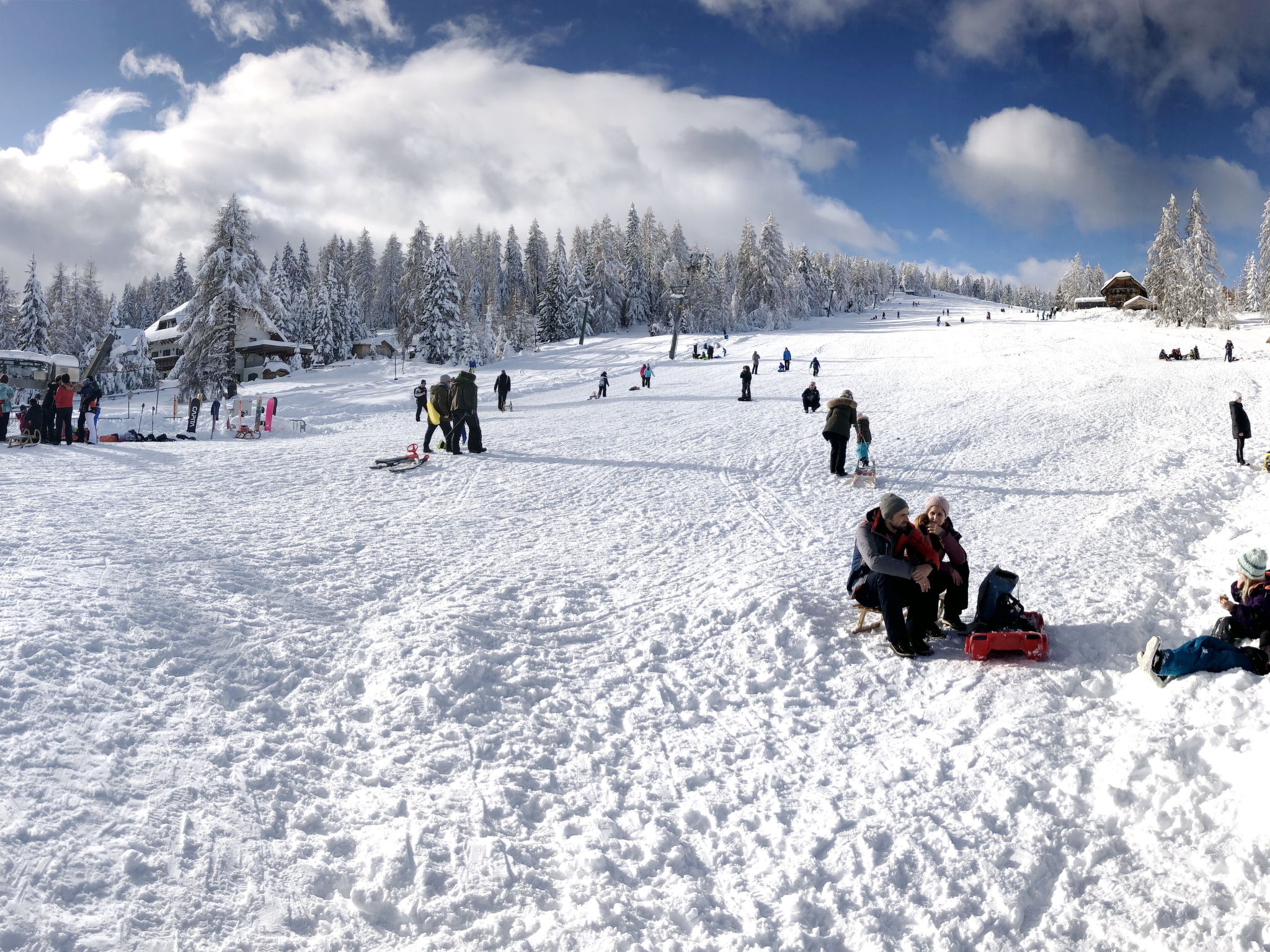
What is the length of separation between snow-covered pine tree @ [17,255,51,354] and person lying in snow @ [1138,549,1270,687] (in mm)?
77453

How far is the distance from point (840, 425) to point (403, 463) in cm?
823

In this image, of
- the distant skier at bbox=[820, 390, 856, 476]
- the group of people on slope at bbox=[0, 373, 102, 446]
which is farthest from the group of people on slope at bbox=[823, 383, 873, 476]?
the group of people on slope at bbox=[0, 373, 102, 446]

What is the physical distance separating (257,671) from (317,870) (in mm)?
2175

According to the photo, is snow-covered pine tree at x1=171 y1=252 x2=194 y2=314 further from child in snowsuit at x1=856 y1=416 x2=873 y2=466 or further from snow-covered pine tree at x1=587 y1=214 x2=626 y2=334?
child in snowsuit at x1=856 y1=416 x2=873 y2=466

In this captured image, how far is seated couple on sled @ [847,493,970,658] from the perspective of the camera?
599cm

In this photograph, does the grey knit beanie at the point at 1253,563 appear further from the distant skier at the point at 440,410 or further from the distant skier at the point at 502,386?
the distant skier at the point at 502,386

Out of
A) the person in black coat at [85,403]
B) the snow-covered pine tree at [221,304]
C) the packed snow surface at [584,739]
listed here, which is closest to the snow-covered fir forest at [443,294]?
the snow-covered pine tree at [221,304]

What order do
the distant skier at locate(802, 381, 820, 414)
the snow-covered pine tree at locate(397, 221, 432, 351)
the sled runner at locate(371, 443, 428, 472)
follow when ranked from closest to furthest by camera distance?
the sled runner at locate(371, 443, 428, 472), the distant skier at locate(802, 381, 820, 414), the snow-covered pine tree at locate(397, 221, 432, 351)

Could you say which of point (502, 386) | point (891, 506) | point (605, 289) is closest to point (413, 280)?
point (605, 289)

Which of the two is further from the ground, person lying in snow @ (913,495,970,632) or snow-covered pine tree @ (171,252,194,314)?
snow-covered pine tree @ (171,252,194,314)

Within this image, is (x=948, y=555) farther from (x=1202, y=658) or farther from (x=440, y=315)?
(x=440, y=315)

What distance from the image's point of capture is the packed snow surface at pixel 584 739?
3.37m

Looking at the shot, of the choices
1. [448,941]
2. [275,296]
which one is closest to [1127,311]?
[275,296]

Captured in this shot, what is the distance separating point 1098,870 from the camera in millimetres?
3633
